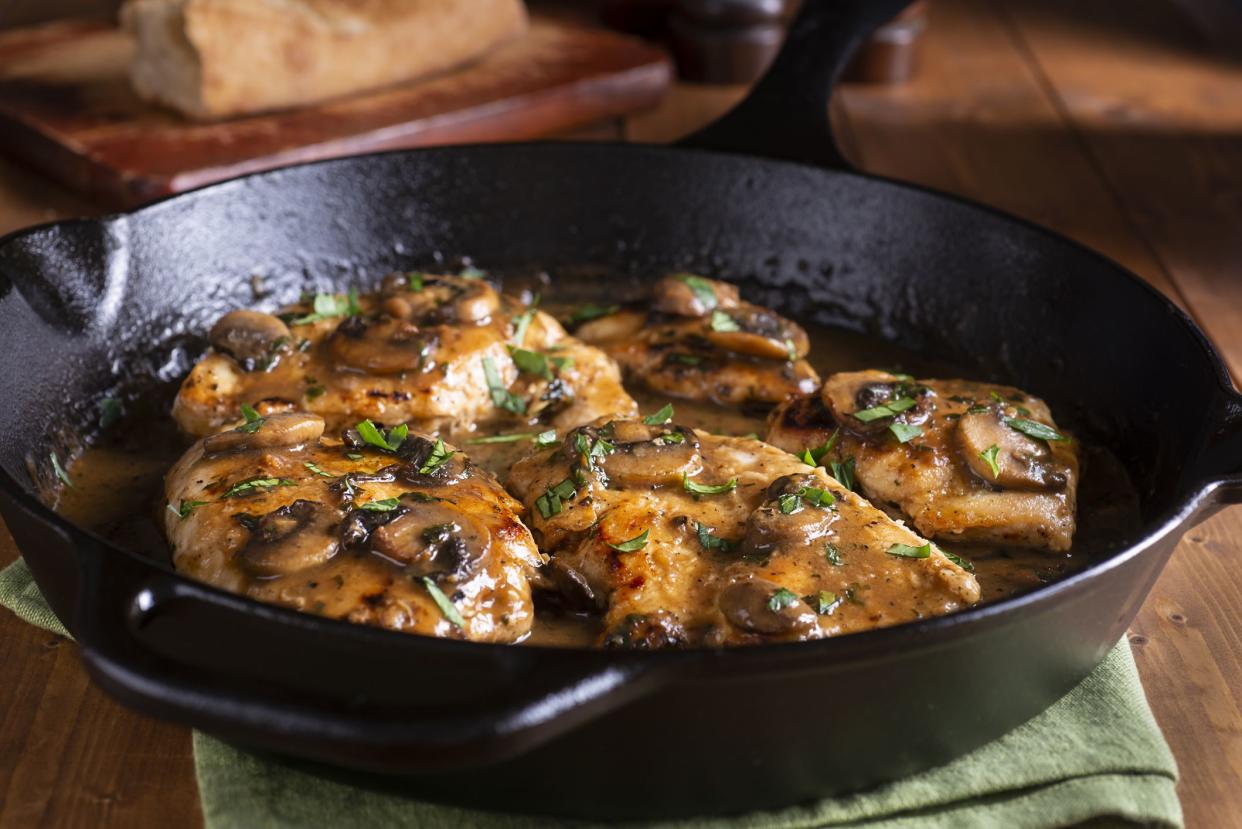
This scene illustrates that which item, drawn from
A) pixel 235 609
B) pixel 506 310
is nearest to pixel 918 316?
pixel 506 310

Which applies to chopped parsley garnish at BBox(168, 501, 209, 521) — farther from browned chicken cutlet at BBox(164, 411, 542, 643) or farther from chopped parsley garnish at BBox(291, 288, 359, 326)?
chopped parsley garnish at BBox(291, 288, 359, 326)

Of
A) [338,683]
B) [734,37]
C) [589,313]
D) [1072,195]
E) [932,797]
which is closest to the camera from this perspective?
[338,683]

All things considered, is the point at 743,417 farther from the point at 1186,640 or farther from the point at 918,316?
the point at 1186,640

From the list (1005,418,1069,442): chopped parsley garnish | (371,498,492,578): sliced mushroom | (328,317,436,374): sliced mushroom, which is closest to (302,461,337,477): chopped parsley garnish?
(371,498,492,578): sliced mushroom

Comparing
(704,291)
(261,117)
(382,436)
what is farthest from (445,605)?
(261,117)

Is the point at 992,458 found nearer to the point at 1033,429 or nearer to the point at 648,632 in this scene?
the point at 1033,429

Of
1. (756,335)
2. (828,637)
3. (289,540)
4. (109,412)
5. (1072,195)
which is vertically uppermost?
(828,637)

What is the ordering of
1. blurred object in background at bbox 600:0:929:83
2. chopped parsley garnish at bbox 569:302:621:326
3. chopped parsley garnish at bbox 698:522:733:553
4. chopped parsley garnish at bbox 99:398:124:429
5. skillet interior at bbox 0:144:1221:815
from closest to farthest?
skillet interior at bbox 0:144:1221:815 → chopped parsley garnish at bbox 698:522:733:553 → chopped parsley garnish at bbox 99:398:124:429 → chopped parsley garnish at bbox 569:302:621:326 → blurred object in background at bbox 600:0:929:83
